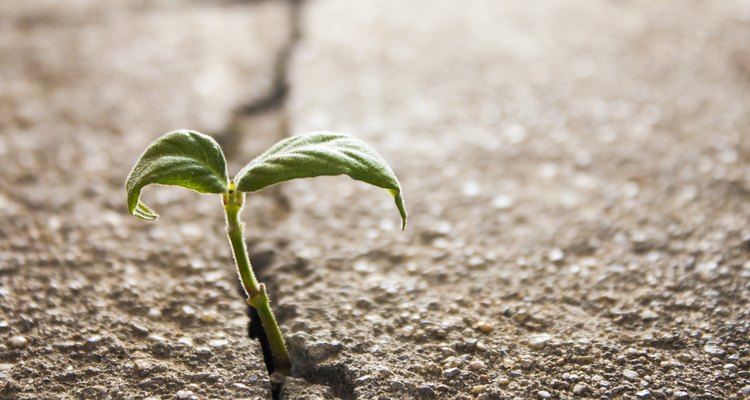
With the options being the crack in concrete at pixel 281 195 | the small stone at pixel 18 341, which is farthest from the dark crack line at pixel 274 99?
the small stone at pixel 18 341

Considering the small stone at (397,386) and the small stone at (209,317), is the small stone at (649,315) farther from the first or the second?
the small stone at (209,317)

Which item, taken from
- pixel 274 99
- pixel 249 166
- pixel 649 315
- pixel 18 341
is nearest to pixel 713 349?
pixel 649 315

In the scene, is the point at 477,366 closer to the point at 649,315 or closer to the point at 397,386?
the point at 397,386

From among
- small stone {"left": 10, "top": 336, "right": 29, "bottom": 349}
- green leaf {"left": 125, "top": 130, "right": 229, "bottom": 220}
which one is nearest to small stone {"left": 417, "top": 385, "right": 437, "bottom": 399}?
green leaf {"left": 125, "top": 130, "right": 229, "bottom": 220}

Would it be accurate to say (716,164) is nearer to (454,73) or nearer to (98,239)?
(454,73)

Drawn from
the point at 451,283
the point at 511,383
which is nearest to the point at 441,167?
the point at 451,283

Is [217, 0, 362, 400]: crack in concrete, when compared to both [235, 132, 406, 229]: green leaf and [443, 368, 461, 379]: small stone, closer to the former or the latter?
[443, 368, 461, 379]: small stone
